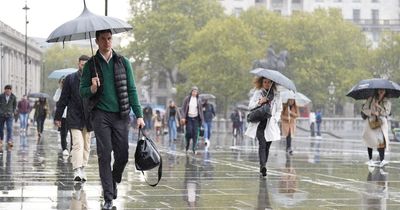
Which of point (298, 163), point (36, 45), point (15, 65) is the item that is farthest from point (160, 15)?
point (298, 163)

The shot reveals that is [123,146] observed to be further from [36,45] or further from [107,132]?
[36,45]

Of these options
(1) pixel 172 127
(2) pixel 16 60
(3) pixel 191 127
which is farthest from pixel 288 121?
(2) pixel 16 60

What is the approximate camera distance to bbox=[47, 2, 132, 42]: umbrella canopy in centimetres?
979

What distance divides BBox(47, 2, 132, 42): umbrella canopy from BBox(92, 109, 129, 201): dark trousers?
40.1 inches

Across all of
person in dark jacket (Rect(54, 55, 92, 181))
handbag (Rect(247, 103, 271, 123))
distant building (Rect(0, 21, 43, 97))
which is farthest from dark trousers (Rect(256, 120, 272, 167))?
distant building (Rect(0, 21, 43, 97))

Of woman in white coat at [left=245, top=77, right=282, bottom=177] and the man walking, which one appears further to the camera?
woman in white coat at [left=245, top=77, right=282, bottom=177]

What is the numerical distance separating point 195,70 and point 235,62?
4244 mm

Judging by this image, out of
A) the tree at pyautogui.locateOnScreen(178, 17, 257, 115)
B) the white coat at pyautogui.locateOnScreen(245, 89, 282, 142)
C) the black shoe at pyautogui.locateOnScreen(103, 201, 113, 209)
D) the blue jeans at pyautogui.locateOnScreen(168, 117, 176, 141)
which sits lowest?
the black shoe at pyautogui.locateOnScreen(103, 201, 113, 209)

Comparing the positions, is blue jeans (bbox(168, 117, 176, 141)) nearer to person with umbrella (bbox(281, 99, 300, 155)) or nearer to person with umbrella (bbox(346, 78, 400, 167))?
person with umbrella (bbox(281, 99, 300, 155))

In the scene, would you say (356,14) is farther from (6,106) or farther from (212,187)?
(212,187)

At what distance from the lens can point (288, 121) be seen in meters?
24.6

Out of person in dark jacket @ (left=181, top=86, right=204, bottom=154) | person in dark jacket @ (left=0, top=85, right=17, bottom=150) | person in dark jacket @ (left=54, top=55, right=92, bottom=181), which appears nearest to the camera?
person in dark jacket @ (left=54, top=55, right=92, bottom=181)

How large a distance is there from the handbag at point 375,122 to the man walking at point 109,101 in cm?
949

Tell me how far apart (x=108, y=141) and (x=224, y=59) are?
71577mm
